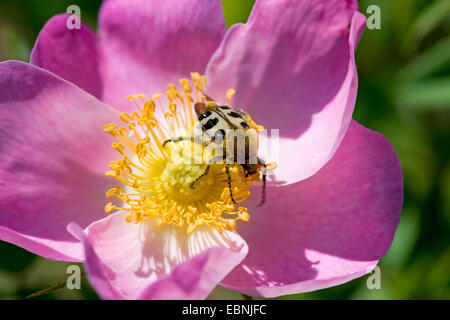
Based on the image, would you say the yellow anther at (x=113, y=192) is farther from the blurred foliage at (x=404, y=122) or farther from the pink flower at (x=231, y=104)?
the blurred foliage at (x=404, y=122)

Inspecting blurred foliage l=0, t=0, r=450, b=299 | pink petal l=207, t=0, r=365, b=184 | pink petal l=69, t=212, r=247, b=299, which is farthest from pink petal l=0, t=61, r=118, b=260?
pink petal l=207, t=0, r=365, b=184

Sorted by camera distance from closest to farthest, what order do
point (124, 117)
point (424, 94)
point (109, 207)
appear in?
point (109, 207) < point (124, 117) < point (424, 94)

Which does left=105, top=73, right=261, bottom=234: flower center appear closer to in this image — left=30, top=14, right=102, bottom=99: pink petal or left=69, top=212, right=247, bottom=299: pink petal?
left=69, top=212, right=247, bottom=299: pink petal

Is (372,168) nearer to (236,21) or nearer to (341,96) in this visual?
(341,96)

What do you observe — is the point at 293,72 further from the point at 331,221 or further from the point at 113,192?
the point at 113,192

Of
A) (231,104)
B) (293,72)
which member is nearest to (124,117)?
(231,104)

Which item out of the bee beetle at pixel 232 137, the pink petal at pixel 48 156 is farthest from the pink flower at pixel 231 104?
the bee beetle at pixel 232 137

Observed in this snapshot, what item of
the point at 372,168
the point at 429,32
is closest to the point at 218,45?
the point at 372,168
